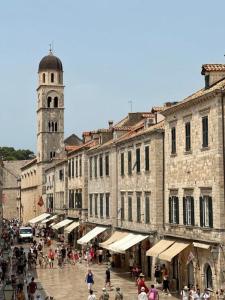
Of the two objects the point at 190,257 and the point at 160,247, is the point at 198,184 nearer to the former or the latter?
the point at 190,257

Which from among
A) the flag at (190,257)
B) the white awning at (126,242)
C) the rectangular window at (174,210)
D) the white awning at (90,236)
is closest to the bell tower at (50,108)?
the white awning at (90,236)

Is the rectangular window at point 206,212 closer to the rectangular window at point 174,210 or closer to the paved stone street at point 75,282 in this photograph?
the rectangular window at point 174,210

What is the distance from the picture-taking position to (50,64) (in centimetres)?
10981

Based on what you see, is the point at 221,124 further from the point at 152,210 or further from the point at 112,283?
the point at 112,283

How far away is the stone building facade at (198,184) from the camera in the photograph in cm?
2961

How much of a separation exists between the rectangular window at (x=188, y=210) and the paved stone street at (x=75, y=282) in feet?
13.6

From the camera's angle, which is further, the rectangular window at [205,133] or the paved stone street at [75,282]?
the paved stone street at [75,282]

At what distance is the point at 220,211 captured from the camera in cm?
2936

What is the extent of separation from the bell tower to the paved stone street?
191 ft

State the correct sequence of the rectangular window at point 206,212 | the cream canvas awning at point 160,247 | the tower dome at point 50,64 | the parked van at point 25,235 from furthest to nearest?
the tower dome at point 50,64 → the parked van at point 25,235 → the cream canvas awning at point 160,247 → the rectangular window at point 206,212

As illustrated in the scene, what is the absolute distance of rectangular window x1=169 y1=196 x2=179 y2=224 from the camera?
3512cm

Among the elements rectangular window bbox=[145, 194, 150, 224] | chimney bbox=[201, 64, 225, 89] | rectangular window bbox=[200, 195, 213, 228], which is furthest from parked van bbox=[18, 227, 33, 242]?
rectangular window bbox=[200, 195, 213, 228]

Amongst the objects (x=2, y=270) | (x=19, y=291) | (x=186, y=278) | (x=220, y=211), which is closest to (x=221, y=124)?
(x=220, y=211)

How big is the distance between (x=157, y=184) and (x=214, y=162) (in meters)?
8.51
